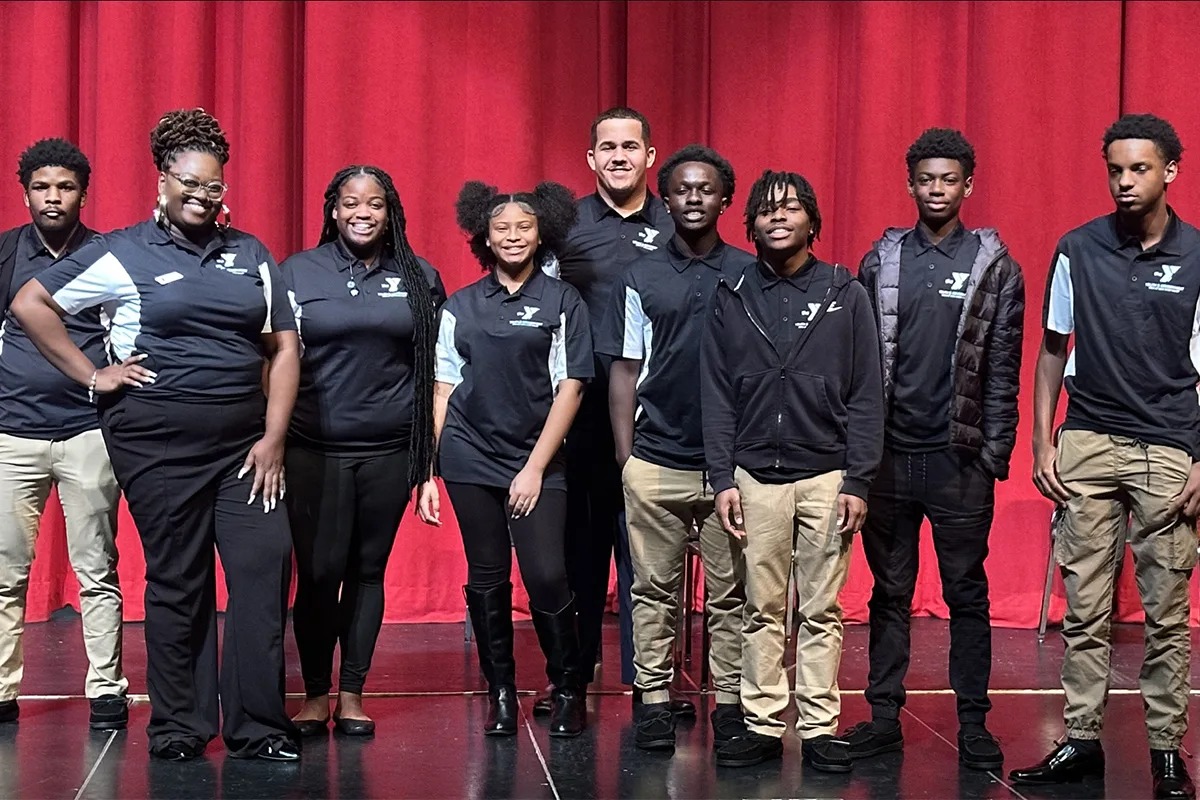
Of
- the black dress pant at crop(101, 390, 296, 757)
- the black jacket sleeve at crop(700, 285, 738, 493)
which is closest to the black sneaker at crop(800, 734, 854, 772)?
the black jacket sleeve at crop(700, 285, 738, 493)

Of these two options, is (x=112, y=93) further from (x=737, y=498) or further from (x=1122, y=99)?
(x=1122, y=99)

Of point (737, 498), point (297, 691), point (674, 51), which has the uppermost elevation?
point (674, 51)

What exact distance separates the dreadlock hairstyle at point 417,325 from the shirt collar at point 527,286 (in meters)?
0.18

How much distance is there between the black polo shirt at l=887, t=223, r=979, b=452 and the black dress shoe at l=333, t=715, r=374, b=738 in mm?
1692

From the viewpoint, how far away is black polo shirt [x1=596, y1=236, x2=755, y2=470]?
13.2 feet

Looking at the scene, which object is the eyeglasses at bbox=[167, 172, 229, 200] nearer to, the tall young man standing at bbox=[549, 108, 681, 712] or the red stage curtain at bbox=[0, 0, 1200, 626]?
the tall young man standing at bbox=[549, 108, 681, 712]

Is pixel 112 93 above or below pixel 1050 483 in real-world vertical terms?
above

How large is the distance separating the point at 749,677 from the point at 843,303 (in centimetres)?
101

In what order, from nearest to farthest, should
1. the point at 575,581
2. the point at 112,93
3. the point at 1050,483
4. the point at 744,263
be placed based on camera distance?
the point at 1050,483 → the point at 744,263 → the point at 575,581 → the point at 112,93

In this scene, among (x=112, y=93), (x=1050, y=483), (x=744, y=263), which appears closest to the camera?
(x=1050, y=483)

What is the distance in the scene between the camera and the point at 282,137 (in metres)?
5.97

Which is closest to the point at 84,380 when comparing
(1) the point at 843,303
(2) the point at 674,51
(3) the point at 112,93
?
(1) the point at 843,303

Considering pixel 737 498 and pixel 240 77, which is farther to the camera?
pixel 240 77

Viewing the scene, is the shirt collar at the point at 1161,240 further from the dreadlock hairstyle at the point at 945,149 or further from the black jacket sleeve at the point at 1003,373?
the dreadlock hairstyle at the point at 945,149
